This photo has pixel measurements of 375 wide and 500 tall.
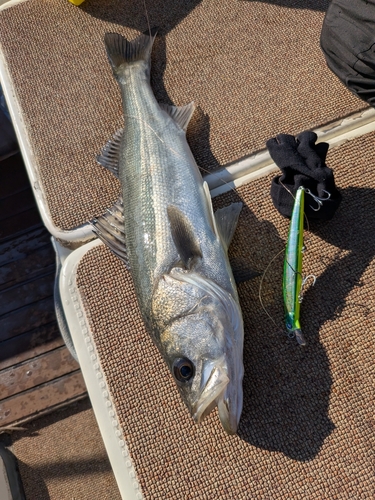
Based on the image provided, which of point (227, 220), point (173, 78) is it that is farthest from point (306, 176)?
point (173, 78)

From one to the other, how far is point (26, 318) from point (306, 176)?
8.29ft

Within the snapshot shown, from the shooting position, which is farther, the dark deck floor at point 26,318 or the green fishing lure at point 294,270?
the dark deck floor at point 26,318

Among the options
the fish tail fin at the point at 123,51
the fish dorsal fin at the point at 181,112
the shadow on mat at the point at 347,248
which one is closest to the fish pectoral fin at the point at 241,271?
the shadow on mat at the point at 347,248

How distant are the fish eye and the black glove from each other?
0.83 meters

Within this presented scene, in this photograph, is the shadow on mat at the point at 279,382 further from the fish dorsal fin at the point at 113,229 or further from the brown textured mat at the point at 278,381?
the fish dorsal fin at the point at 113,229

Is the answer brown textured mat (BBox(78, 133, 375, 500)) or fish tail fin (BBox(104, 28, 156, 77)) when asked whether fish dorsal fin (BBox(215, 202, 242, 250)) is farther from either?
fish tail fin (BBox(104, 28, 156, 77))

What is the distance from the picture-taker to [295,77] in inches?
87.3

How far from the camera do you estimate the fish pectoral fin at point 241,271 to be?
1757 millimetres

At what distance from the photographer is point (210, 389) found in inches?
56.3

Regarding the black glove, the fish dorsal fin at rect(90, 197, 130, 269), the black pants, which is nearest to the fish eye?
the fish dorsal fin at rect(90, 197, 130, 269)

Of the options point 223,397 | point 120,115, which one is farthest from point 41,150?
point 223,397

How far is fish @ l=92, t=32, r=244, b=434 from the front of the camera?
4.85 ft

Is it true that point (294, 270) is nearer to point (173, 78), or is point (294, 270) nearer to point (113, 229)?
point (113, 229)

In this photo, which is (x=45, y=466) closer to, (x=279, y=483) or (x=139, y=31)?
(x=279, y=483)
